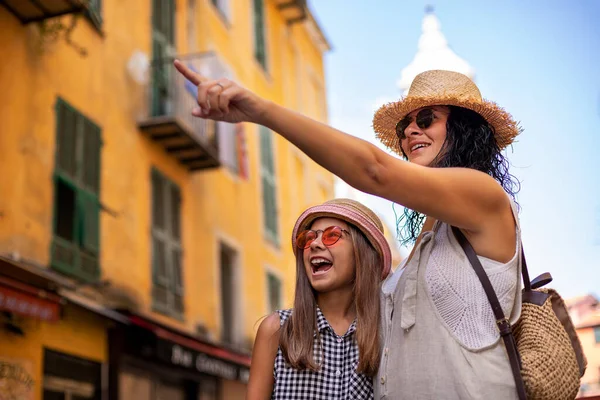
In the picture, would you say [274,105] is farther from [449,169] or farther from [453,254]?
[453,254]

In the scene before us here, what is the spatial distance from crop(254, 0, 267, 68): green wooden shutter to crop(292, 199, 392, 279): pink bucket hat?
→ 1746 cm

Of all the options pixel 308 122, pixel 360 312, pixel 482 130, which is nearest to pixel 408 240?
→ pixel 360 312

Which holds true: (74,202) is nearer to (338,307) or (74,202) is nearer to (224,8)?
(338,307)

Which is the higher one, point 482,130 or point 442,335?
point 482,130

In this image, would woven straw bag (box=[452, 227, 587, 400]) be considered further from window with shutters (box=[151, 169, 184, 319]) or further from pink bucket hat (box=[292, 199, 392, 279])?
window with shutters (box=[151, 169, 184, 319])

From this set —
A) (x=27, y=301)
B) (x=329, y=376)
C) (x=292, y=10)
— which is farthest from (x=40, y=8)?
(x=292, y=10)

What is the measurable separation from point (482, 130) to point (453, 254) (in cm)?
50

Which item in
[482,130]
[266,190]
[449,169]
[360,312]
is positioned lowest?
[360,312]

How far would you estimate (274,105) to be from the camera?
6.99 feet

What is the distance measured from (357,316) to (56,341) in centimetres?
807

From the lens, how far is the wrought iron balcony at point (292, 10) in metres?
22.3

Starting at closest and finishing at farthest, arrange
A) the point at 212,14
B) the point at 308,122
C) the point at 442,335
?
the point at 308,122 → the point at 442,335 → the point at 212,14

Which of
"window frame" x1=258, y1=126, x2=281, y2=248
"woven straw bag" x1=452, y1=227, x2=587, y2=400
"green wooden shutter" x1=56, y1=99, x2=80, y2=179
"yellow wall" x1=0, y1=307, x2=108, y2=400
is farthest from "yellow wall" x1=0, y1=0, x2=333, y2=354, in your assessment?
"woven straw bag" x1=452, y1=227, x2=587, y2=400

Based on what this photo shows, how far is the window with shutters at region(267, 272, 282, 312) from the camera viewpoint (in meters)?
19.0
